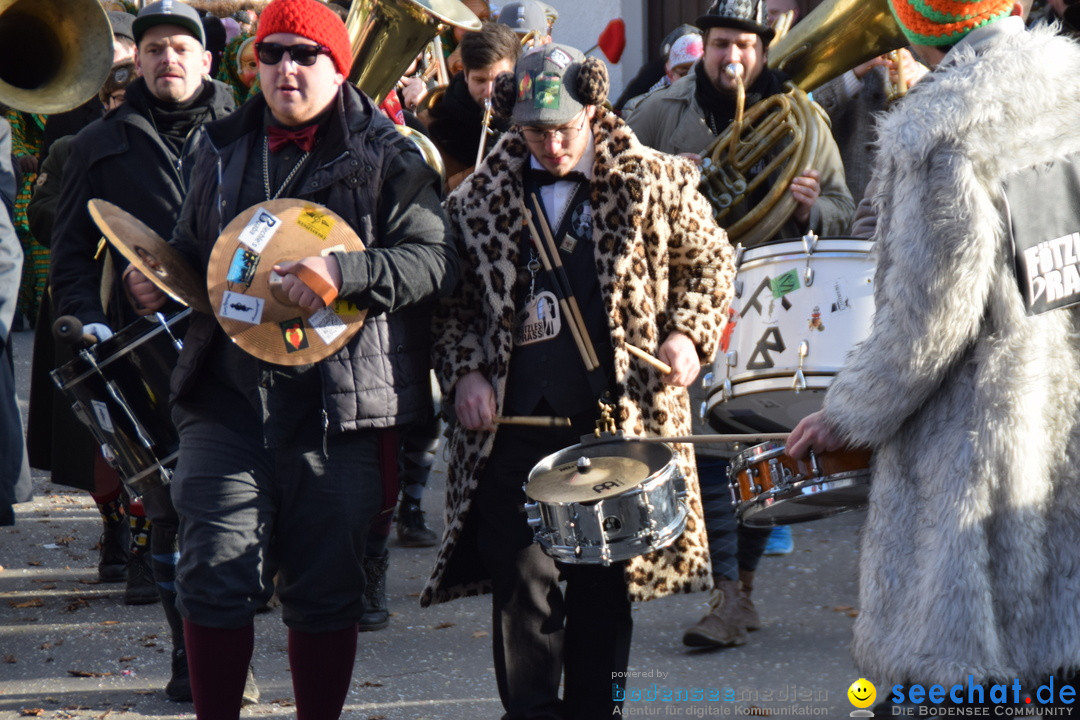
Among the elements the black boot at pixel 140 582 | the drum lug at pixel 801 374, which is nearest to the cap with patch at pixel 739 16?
the drum lug at pixel 801 374

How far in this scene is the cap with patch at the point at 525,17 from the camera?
25.0ft

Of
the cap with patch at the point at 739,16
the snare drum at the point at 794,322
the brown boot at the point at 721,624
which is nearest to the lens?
the snare drum at the point at 794,322

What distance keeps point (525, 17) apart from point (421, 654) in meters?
3.86

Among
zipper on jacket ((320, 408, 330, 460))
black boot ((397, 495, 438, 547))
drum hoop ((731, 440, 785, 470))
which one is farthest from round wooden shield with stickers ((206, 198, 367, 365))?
black boot ((397, 495, 438, 547))

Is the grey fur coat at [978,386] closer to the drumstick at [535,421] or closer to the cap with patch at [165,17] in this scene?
the drumstick at [535,421]

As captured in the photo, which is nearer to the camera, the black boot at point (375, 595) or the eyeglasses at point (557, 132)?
the eyeglasses at point (557, 132)

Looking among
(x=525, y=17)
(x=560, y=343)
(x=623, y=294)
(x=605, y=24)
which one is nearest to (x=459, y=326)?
(x=560, y=343)

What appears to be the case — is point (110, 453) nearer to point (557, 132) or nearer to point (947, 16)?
point (557, 132)

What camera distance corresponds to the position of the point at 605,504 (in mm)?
3473

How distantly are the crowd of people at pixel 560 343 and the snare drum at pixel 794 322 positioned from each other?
0.20 meters

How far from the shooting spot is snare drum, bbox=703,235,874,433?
4395mm

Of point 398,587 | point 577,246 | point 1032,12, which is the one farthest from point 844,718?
point 1032,12

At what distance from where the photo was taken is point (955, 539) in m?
2.80

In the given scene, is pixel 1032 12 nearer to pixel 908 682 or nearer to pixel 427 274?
pixel 427 274
